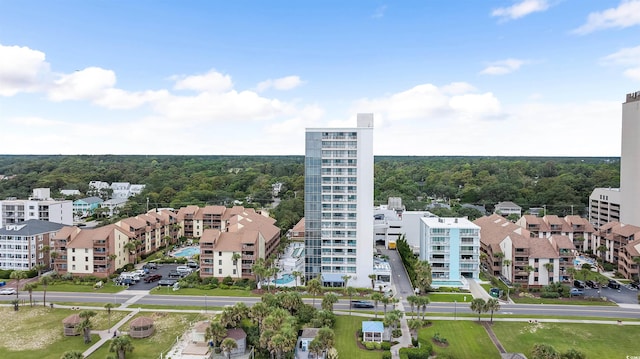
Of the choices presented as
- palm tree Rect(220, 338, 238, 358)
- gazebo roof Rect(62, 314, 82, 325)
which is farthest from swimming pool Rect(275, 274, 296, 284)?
gazebo roof Rect(62, 314, 82, 325)

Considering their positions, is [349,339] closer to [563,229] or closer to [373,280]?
[373,280]

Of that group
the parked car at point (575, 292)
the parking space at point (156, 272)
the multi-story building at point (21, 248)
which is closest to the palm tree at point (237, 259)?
the parking space at point (156, 272)

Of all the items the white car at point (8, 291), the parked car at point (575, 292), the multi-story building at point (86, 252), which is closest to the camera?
the parked car at point (575, 292)

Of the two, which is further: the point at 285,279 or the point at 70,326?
the point at 285,279

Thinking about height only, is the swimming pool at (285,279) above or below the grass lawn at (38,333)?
above

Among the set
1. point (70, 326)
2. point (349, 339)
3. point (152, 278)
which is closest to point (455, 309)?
point (349, 339)

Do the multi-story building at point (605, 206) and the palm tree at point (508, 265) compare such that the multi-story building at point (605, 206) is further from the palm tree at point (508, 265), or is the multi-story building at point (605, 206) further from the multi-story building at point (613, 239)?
the palm tree at point (508, 265)

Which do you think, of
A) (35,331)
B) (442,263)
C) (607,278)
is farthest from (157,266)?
(607,278)
